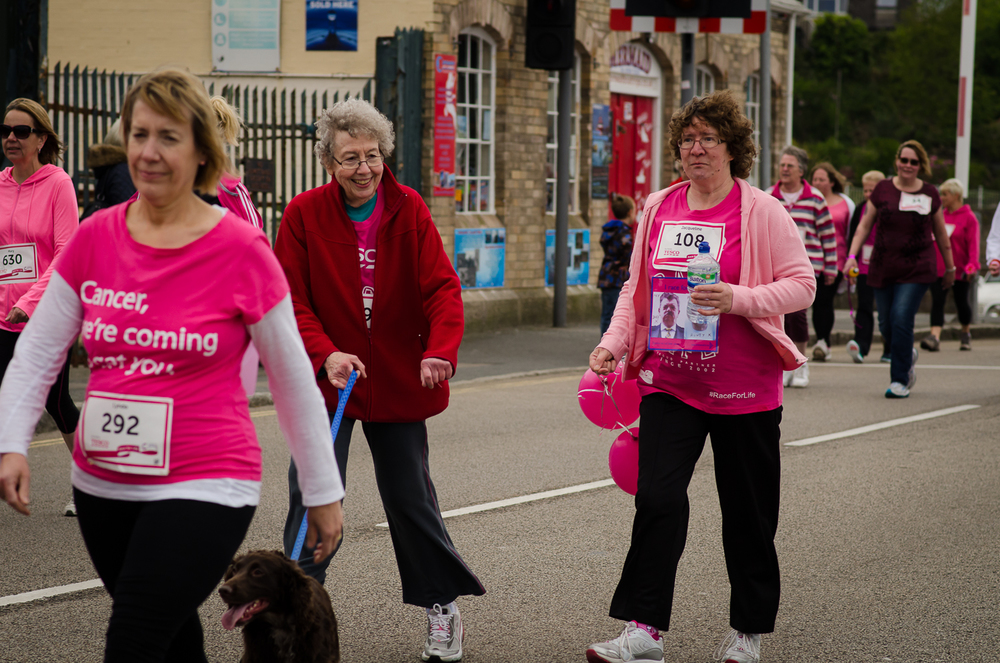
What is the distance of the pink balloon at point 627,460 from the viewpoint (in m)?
4.66

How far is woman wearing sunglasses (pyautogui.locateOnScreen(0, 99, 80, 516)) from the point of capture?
586 cm

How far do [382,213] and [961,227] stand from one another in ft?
43.1

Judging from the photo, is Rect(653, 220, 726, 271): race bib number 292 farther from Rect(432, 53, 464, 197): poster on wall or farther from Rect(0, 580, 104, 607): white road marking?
Rect(432, 53, 464, 197): poster on wall

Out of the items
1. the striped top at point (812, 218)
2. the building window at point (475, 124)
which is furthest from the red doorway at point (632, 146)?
the striped top at point (812, 218)

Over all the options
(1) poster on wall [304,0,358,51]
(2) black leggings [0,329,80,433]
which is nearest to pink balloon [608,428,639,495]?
(2) black leggings [0,329,80,433]

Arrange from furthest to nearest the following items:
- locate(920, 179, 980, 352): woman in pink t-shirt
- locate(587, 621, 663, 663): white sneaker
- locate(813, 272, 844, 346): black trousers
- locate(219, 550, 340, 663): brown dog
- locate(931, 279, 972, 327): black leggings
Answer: locate(920, 179, 980, 352): woman in pink t-shirt → locate(931, 279, 972, 327): black leggings → locate(813, 272, 844, 346): black trousers → locate(587, 621, 663, 663): white sneaker → locate(219, 550, 340, 663): brown dog

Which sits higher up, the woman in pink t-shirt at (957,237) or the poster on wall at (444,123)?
the poster on wall at (444,123)

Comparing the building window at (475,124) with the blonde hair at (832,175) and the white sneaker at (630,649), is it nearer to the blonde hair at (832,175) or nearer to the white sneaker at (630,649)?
the blonde hair at (832,175)

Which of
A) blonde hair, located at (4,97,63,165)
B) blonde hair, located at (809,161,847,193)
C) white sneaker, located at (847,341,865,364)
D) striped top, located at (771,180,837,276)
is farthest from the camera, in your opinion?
white sneaker, located at (847,341,865,364)

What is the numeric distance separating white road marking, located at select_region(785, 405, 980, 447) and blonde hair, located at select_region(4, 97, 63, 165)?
16.7ft

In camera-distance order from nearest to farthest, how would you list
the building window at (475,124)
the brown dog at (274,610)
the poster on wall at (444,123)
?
the brown dog at (274,610), the poster on wall at (444,123), the building window at (475,124)

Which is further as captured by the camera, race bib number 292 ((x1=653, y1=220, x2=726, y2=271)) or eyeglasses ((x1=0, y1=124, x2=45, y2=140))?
eyeglasses ((x1=0, y1=124, x2=45, y2=140))

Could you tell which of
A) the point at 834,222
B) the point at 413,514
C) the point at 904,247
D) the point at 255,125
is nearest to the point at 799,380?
the point at 904,247

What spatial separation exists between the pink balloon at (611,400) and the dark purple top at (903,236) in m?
6.49
